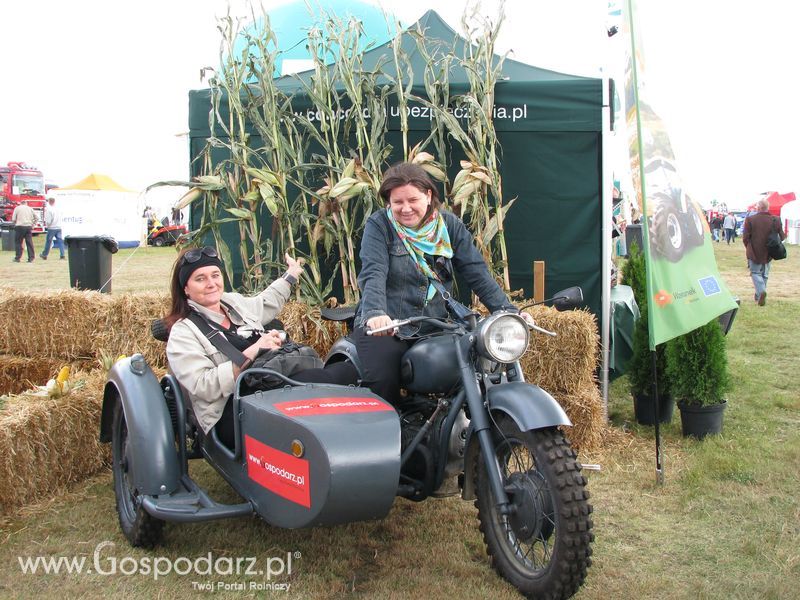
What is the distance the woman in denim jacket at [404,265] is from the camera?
2910 millimetres

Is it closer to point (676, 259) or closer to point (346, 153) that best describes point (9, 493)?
point (346, 153)

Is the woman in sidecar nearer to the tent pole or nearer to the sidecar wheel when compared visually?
the sidecar wheel

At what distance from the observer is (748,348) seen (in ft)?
24.4

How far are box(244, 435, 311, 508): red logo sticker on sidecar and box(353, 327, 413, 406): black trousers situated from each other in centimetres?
51

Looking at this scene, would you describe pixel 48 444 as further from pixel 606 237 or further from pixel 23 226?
pixel 23 226

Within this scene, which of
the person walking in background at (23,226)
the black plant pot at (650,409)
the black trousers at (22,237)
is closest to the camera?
the black plant pot at (650,409)

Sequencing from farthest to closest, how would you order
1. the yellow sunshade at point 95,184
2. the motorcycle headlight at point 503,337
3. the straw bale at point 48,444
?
the yellow sunshade at point 95,184 → the straw bale at point 48,444 → the motorcycle headlight at point 503,337

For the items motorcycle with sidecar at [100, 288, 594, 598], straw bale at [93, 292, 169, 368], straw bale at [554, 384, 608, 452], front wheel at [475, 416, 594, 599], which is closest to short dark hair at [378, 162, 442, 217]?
motorcycle with sidecar at [100, 288, 594, 598]

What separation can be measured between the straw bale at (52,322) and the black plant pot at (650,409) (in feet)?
11.8

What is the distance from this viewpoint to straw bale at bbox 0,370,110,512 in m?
3.37

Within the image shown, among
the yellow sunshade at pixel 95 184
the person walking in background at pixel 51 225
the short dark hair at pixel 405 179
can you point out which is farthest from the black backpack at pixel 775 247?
the yellow sunshade at pixel 95 184

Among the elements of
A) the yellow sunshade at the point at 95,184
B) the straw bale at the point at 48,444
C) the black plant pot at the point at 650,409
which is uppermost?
the yellow sunshade at the point at 95,184

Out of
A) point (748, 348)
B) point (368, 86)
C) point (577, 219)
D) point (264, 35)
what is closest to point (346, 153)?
point (368, 86)

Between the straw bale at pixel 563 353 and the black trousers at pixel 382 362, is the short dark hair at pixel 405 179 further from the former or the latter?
the straw bale at pixel 563 353
